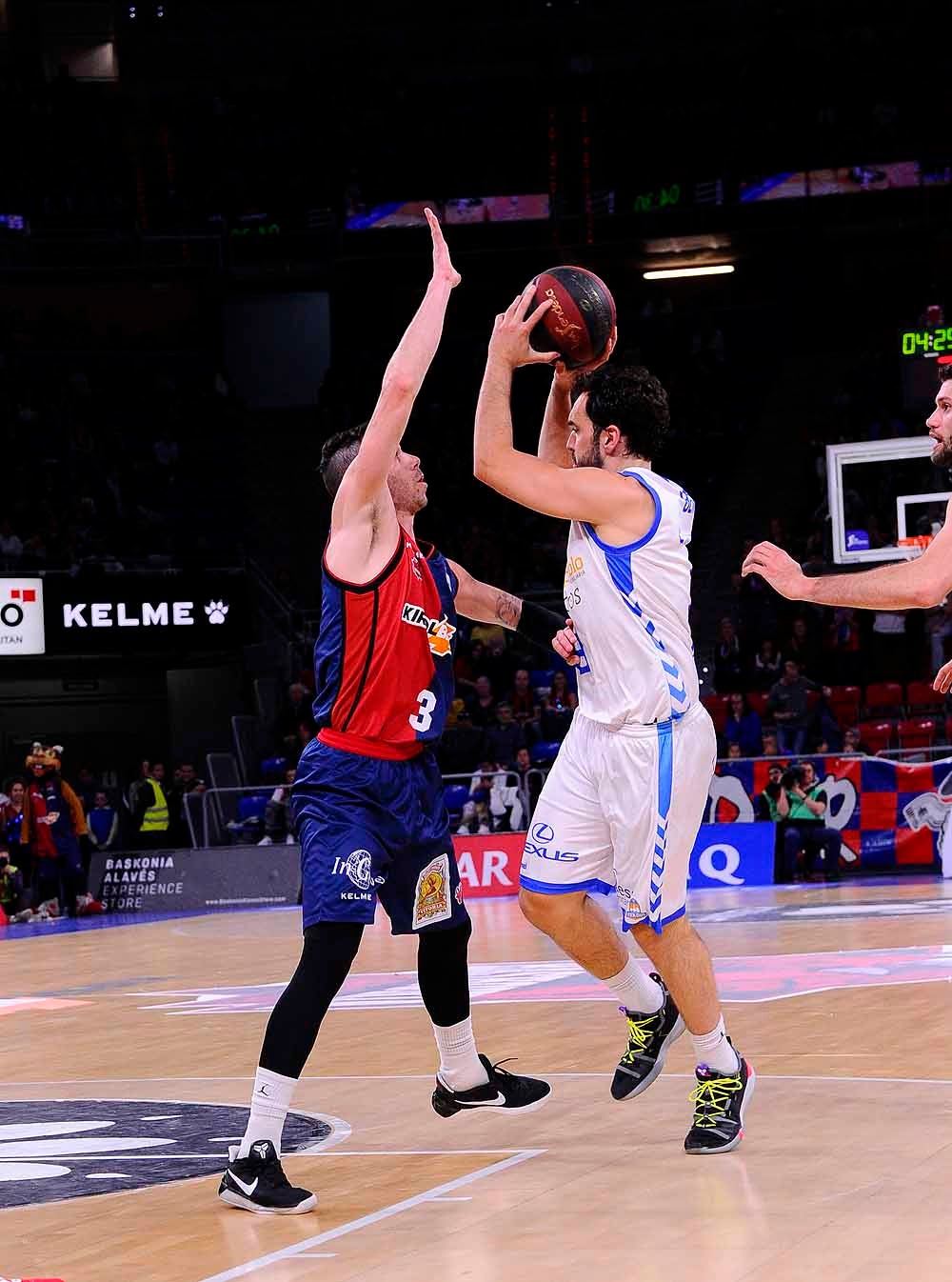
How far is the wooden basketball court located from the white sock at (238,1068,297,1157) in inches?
8.2

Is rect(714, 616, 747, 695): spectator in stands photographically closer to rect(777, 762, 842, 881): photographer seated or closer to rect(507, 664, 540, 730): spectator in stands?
rect(507, 664, 540, 730): spectator in stands

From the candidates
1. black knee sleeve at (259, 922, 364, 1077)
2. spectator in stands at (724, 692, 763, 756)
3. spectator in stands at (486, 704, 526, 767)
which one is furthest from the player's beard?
spectator in stands at (486, 704, 526, 767)

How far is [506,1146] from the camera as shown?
5203mm

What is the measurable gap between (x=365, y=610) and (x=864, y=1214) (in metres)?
2.09

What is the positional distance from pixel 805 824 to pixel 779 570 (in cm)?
1413

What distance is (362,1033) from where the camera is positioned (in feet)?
26.6

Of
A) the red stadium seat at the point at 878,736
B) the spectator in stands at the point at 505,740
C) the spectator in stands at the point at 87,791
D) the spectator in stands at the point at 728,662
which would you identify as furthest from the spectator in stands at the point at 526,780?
the spectator in stands at the point at 87,791

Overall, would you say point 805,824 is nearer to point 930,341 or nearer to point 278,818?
point 930,341

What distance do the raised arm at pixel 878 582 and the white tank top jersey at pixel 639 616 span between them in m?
0.30

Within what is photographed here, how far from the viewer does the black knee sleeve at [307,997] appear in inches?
180

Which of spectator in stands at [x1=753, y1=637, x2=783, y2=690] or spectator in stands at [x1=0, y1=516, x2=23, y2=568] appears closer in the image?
spectator in stands at [x1=753, y1=637, x2=783, y2=690]

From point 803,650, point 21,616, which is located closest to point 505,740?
point 803,650

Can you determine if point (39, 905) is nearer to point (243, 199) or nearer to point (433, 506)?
point (433, 506)

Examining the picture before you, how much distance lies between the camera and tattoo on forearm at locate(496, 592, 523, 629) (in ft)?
18.2
